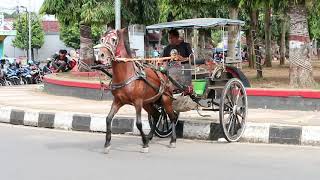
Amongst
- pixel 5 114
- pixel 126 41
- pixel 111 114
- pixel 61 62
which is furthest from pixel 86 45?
pixel 111 114

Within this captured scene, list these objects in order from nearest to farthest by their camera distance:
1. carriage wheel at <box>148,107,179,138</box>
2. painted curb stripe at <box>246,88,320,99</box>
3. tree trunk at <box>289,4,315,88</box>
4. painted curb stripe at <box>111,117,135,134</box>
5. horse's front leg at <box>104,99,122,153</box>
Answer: horse's front leg at <box>104,99,122,153</box>
carriage wheel at <box>148,107,179,138</box>
painted curb stripe at <box>111,117,135,134</box>
painted curb stripe at <box>246,88,320,99</box>
tree trunk at <box>289,4,315,88</box>

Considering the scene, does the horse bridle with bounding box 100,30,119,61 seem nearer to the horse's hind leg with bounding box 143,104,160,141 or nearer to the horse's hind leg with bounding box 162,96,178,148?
the horse's hind leg with bounding box 162,96,178,148

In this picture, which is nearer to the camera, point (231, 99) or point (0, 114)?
point (231, 99)

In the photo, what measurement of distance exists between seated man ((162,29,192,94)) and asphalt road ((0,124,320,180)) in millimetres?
1094

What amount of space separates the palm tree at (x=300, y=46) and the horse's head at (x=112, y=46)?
711cm

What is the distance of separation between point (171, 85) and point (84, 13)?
475 inches

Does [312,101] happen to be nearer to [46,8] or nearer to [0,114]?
[0,114]

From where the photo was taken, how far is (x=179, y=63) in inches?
374

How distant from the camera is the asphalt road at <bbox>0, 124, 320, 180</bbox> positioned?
23.7 feet

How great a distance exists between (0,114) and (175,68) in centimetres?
606

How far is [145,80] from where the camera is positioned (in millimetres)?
8898

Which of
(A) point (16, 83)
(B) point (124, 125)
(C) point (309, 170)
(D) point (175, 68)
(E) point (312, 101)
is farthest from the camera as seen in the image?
(A) point (16, 83)

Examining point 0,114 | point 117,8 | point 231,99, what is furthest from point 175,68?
point 117,8

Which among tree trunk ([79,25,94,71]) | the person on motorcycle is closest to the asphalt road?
tree trunk ([79,25,94,71])
